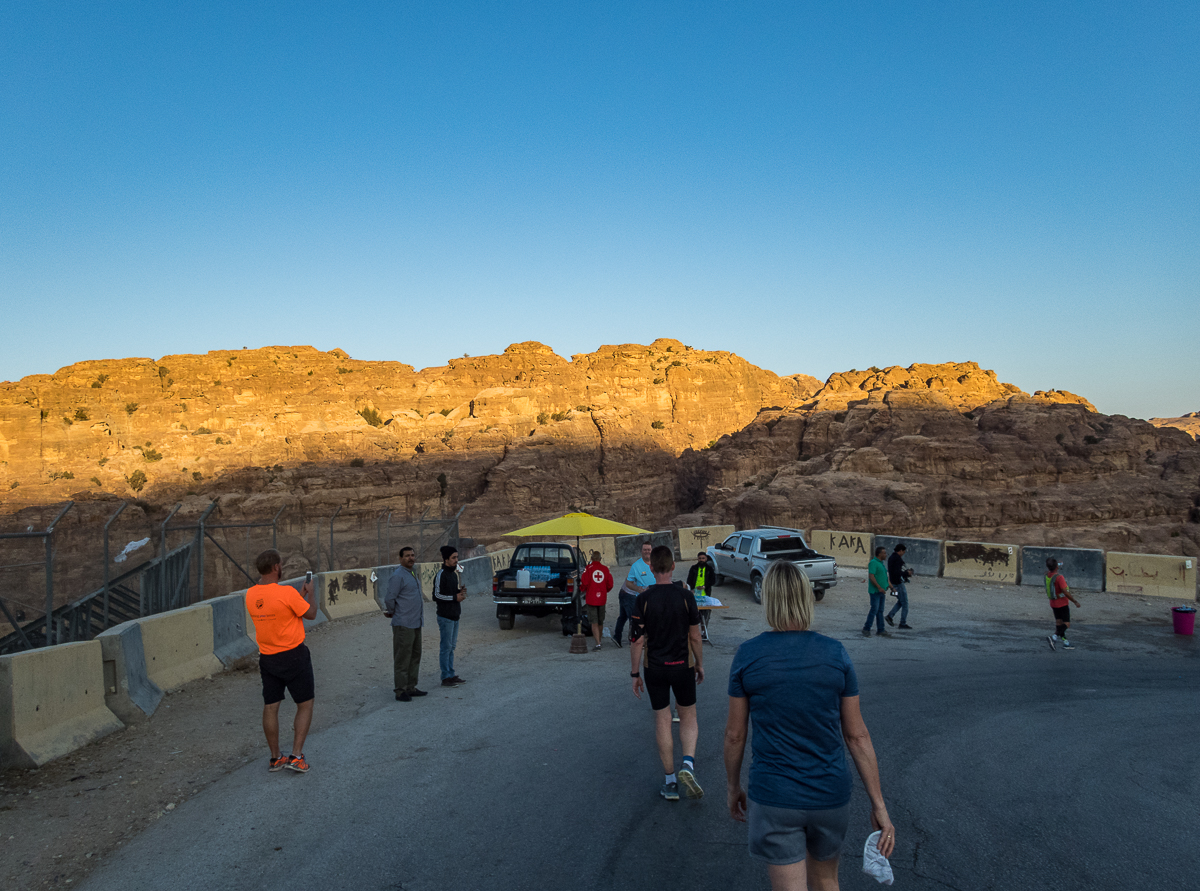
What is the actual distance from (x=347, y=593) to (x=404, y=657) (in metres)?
8.33

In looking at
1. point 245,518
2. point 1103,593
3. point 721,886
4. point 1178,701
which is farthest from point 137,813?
point 245,518

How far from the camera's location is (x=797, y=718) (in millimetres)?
3031

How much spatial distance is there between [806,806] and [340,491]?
46.2 meters

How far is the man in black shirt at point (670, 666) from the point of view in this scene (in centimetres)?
556

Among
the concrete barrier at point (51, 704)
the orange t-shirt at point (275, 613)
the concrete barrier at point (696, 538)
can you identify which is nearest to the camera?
the orange t-shirt at point (275, 613)

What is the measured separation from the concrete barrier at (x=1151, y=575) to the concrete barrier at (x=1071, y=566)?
217mm

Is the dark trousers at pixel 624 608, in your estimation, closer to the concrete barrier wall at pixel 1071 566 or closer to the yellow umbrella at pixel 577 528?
the yellow umbrella at pixel 577 528

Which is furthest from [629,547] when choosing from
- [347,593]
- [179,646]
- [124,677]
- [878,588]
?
[124,677]

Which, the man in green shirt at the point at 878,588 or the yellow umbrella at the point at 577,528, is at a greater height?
the yellow umbrella at the point at 577,528

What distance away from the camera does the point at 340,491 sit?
1797 inches

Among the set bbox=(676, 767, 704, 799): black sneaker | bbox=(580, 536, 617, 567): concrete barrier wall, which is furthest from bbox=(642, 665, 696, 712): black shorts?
bbox=(580, 536, 617, 567): concrete barrier wall

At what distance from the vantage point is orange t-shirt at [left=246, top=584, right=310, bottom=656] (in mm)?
6156

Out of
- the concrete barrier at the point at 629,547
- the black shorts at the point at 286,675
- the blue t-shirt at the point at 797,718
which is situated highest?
the blue t-shirt at the point at 797,718

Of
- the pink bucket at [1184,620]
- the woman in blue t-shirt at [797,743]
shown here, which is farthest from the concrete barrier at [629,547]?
the woman in blue t-shirt at [797,743]
